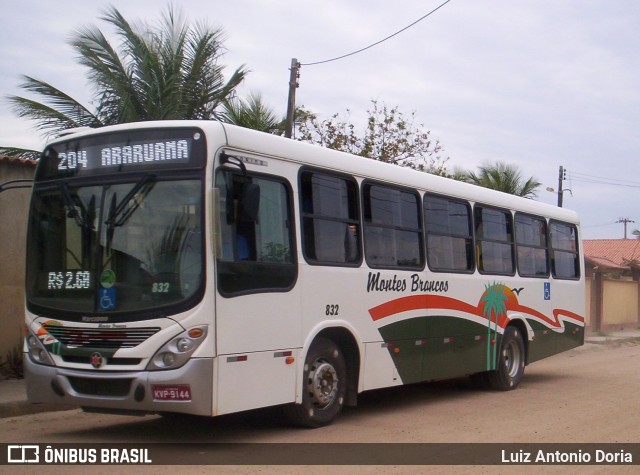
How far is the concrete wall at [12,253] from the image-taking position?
12.8m

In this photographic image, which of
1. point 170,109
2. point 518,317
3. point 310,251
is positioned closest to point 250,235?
point 310,251

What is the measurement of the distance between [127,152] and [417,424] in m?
4.62

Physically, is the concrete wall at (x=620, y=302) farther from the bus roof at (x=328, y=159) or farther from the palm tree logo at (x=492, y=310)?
the palm tree logo at (x=492, y=310)

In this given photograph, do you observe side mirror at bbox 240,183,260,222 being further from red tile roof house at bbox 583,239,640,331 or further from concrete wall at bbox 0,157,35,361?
red tile roof house at bbox 583,239,640,331

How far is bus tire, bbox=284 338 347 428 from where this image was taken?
9.05 metres

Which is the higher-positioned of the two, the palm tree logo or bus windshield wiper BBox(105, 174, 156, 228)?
bus windshield wiper BBox(105, 174, 156, 228)

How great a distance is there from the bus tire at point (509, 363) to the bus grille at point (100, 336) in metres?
7.14

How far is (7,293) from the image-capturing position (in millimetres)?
12953

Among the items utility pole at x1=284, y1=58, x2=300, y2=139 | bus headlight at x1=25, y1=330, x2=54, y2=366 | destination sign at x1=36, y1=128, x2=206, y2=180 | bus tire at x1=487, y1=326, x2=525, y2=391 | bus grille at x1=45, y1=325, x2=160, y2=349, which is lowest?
bus tire at x1=487, y1=326, x2=525, y2=391

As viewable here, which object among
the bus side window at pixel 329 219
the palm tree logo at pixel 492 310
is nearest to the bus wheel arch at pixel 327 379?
the bus side window at pixel 329 219

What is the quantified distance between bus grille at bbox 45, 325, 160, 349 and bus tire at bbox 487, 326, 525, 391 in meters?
7.14

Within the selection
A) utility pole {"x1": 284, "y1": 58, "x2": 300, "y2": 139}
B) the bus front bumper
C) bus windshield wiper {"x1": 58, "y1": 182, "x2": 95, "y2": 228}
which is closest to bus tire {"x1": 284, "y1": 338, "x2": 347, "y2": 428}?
the bus front bumper

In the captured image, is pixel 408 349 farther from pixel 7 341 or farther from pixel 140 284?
pixel 7 341

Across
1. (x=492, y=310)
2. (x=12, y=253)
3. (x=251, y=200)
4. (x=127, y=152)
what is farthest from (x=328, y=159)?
(x=12, y=253)
